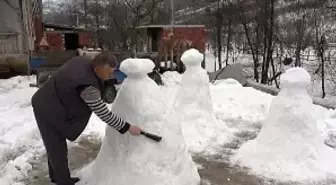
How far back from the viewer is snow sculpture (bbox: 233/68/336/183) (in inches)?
177

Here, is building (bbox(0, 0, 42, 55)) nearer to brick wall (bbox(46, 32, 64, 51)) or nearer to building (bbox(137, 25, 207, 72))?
brick wall (bbox(46, 32, 64, 51))

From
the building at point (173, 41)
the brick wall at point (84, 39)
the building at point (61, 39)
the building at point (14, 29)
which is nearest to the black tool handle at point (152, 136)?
the building at point (173, 41)

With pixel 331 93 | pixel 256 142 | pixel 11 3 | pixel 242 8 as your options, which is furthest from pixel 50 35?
pixel 331 93

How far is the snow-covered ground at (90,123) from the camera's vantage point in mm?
4910

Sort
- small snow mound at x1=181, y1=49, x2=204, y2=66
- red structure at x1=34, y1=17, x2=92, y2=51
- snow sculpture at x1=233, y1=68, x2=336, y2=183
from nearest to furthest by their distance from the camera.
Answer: snow sculpture at x1=233, y1=68, x2=336, y2=183
small snow mound at x1=181, y1=49, x2=204, y2=66
red structure at x1=34, y1=17, x2=92, y2=51

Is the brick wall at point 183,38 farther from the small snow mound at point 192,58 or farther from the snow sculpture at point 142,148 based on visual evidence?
the snow sculpture at point 142,148

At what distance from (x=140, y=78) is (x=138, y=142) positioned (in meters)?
0.67

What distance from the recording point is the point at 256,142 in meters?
5.09

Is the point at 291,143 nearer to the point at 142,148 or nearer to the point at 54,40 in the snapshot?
the point at 142,148

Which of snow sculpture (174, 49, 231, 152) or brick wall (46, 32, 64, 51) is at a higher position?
brick wall (46, 32, 64, 51)

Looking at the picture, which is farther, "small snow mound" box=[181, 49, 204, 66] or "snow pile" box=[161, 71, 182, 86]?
"snow pile" box=[161, 71, 182, 86]

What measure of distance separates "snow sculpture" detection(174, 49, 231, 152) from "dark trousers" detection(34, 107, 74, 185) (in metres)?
2.39

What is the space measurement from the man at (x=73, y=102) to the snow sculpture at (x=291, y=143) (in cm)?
190

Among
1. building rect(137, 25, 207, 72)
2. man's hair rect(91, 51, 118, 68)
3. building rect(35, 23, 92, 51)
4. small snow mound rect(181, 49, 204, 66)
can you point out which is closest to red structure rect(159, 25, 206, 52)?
building rect(137, 25, 207, 72)
